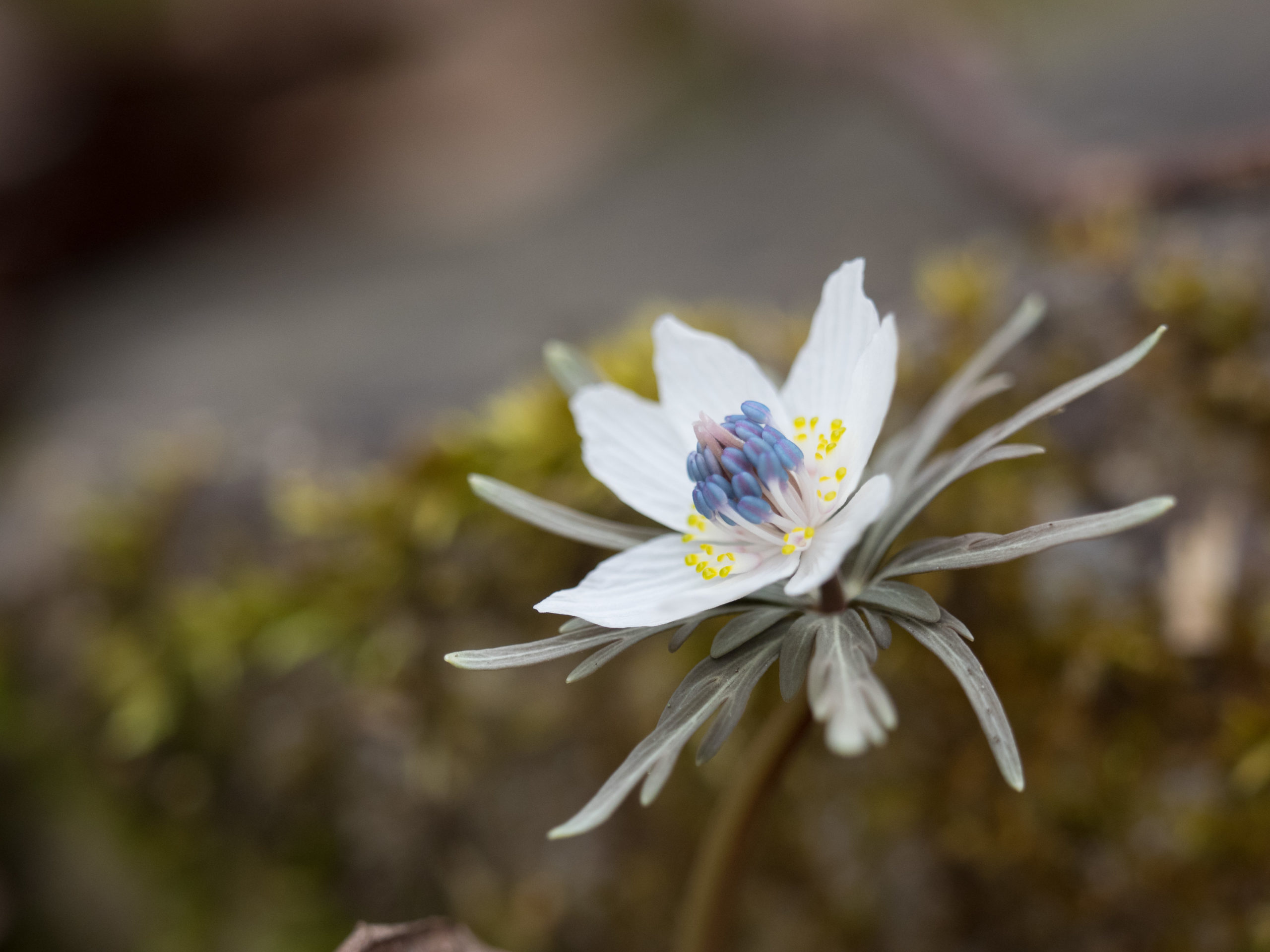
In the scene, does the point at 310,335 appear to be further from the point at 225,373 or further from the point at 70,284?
the point at 70,284

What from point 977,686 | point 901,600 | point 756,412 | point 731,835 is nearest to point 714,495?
point 756,412

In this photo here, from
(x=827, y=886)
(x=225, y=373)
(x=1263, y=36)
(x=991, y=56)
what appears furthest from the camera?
(x=991, y=56)

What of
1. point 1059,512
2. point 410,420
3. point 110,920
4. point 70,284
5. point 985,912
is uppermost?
point 70,284

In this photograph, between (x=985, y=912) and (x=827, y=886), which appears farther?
(x=827, y=886)

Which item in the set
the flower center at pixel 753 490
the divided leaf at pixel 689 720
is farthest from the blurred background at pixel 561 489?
the divided leaf at pixel 689 720

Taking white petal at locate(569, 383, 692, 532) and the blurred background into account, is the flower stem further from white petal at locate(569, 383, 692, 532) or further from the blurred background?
the blurred background

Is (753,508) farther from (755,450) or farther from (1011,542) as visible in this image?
(1011,542)

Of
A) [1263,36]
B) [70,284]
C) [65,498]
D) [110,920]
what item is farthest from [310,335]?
[1263,36]
